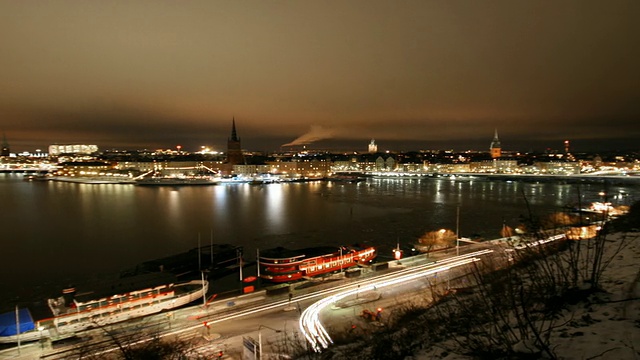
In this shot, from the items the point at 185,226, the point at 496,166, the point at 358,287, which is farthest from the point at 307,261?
the point at 496,166

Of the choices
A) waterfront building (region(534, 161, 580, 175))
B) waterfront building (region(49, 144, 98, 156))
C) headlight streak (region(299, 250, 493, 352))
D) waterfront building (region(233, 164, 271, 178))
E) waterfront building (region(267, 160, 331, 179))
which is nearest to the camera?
headlight streak (region(299, 250, 493, 352))

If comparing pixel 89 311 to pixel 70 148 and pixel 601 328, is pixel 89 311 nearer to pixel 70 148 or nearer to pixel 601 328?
pixel 601 328

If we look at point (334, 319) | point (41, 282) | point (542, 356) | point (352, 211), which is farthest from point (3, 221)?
point (542, 356)

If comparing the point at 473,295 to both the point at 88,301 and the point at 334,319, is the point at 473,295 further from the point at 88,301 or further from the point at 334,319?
the point at 88,301

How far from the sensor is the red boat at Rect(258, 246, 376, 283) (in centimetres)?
790

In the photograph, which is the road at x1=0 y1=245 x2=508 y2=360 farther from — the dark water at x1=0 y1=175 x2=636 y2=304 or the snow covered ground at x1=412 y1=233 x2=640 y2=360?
the dark water at x1=0 y1=175 x2=636 y2=304

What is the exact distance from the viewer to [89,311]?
5.68 metres

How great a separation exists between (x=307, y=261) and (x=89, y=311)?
413 centimetres

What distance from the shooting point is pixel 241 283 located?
7773 mm

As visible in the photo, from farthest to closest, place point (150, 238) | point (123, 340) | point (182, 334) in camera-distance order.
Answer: point (150, 238) < point (182, 334) < point (123, 340)

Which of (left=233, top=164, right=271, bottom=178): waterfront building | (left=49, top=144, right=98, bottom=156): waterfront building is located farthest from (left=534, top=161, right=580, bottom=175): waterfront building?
(left=49, top=144, right=98, bottom=156): waterfront building

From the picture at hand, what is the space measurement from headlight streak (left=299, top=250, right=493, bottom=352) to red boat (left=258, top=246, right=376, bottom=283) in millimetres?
1808

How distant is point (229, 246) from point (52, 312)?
4.73 m

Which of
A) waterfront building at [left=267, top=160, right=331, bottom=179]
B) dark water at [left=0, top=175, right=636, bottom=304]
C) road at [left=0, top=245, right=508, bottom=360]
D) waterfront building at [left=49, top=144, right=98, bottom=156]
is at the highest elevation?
waterfront building at [left=49, top=144, right=98, bottom=156]
